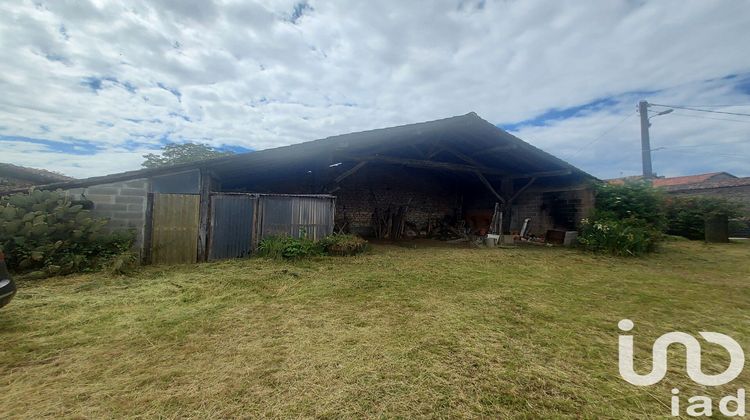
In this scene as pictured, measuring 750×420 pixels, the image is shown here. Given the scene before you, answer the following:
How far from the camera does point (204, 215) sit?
6.26 m

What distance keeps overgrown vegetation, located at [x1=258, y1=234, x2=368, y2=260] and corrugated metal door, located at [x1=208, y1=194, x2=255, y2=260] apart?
0.43 m

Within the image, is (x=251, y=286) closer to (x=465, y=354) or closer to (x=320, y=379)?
(x=320, y=379)

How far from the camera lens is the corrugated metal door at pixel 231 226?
6355mm

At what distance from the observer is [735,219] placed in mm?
12156

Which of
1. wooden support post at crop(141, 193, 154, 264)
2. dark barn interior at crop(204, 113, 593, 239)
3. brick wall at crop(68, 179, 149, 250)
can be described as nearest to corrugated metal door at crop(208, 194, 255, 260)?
Result: dark barn interior at crop(204, 113, 593, 239)

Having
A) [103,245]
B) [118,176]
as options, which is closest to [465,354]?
[103,245]

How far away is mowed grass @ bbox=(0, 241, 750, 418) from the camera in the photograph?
176 cm

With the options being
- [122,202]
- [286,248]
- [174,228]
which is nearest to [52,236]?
[122,202]

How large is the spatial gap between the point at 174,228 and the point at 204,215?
0.61 m

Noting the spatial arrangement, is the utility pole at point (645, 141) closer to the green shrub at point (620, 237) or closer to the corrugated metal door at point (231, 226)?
the green shrub at point (620, 237)

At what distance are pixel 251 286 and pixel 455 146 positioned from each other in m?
8.61

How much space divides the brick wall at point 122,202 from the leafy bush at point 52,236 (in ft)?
0.84

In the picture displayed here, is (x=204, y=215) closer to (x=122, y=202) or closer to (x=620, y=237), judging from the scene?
(x=122, y=202)

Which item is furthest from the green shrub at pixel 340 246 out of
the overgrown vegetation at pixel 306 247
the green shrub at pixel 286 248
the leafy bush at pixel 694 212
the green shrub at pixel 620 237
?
the leafy bush at pixel 694 212
